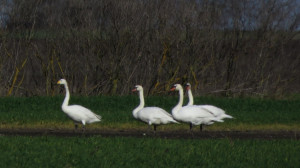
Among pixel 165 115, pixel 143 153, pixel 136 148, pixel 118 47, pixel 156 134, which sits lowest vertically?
pixel 143 153

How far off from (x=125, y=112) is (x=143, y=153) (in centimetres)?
853

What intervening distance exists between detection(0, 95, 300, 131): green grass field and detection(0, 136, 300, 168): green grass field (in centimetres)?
436

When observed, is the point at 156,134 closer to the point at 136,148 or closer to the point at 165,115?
the point at 165,115

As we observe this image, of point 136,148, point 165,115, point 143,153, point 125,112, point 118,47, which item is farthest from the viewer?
point 118,47

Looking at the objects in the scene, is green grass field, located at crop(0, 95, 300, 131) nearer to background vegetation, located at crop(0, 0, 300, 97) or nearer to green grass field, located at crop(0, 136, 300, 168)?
background vegetation, located at crop(0, 0, 300, 97)

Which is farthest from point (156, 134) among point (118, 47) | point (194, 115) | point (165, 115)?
point (118, 47)

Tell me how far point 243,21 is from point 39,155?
1665 centimetres

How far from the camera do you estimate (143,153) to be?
36.3ft

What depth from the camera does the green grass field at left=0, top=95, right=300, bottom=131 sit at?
17.4 metres

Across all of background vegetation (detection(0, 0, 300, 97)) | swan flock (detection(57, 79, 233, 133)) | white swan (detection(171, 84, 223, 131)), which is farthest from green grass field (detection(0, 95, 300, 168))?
background vegetation (detection(0, 0, 300, 97))

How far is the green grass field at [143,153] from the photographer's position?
1007cm

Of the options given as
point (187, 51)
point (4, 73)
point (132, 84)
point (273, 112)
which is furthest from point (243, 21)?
point (4, 73)

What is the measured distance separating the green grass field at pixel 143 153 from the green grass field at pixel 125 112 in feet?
14.3

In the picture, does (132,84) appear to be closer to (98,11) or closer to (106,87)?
(106,87)
